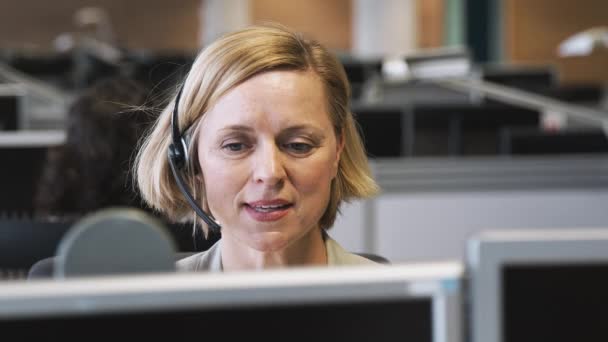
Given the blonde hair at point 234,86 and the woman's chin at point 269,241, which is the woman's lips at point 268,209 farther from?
the blonde hair at point 234,86

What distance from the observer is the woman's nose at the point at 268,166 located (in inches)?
38.3

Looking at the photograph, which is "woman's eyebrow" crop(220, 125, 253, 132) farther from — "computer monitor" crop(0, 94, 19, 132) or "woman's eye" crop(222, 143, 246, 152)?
"computer monitor" crop(0, 94, 19, 132)

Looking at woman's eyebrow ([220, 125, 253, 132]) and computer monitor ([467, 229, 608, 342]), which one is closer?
computer monitor ([467, 229, 608, 342])

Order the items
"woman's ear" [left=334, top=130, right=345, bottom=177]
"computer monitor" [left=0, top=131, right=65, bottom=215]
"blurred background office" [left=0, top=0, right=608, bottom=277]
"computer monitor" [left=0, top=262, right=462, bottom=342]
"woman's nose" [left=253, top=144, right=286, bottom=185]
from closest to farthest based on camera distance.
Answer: "computer monitor" [left=0, top=262, right=462, bottom=342]
"woman's nose" [left=253, top=144, right=286, bottom=185]
"woman's ear" [left=334, top=130, right=345, bottom=177]
"blurred background office" [left=0, top=0, right=608, bottom=277]
"computer monitor" [left=0, top=131, right=65, bottom=215]

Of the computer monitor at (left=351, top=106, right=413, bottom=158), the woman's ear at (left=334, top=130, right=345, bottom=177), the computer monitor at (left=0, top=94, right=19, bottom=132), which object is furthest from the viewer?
the computer monitor at (left=0, top=94, right=19, bottom=132)

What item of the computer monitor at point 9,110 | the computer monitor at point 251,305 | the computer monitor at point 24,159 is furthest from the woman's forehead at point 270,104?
the computer monitor at point 9,110

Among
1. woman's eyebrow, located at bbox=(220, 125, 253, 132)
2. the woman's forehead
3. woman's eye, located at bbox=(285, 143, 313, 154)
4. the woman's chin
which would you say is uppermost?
the woman's forehead

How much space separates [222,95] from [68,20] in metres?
10.9

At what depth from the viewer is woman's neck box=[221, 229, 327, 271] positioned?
105 cm

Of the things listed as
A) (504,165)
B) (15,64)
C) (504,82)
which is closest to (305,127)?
(504,165)

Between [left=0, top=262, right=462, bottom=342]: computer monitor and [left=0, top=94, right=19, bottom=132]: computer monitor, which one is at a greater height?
[left=0, top=94, right=19, bottom=132]: computer monitor

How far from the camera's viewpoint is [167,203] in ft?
3.85

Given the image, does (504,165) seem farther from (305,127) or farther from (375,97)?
(375,97)

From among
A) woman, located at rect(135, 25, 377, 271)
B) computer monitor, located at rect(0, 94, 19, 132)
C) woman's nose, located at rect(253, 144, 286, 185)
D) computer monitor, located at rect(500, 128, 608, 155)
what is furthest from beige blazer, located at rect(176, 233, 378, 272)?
computer monitor, located at rect(0, 94, 19, 132)
